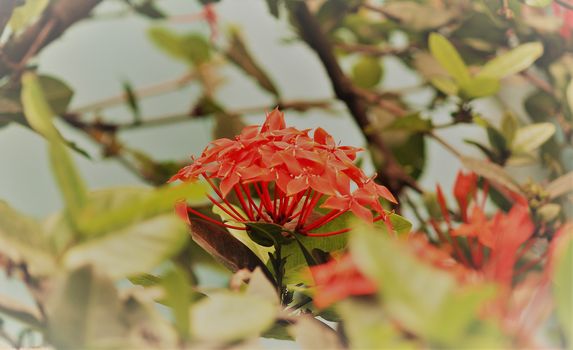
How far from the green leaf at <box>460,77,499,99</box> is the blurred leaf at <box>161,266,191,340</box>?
13.6 inches

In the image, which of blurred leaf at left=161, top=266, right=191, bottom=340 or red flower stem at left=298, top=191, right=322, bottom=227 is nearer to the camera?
blurred leaf at left=161, top=266, right=191, bottom=340

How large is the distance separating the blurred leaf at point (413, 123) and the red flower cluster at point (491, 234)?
0.08 meters

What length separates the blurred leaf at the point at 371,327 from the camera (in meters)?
0.13

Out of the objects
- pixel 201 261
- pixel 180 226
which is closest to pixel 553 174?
pixel 201 261

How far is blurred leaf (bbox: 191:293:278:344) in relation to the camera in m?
0.14

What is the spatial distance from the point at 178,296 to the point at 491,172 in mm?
292

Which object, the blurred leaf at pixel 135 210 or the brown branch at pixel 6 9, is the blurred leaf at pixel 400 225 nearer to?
the blurred leaf at pixel 135 210

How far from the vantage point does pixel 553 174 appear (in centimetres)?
51

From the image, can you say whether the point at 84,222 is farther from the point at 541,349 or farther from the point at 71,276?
the point at 541,349

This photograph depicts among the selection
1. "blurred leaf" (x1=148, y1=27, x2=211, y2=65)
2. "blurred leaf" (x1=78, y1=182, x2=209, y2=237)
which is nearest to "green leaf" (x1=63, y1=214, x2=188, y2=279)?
"blurred leaf" (x1=78, y1=182, x2=209, y2=237)

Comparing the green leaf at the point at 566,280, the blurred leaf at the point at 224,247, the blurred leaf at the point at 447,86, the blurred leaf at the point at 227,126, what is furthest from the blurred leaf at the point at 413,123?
the green leaf at the point at 566,280

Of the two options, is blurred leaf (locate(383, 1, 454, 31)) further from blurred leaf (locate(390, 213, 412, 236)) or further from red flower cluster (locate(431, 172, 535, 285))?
blurred leaf (locate(390, 213, 412, 236))

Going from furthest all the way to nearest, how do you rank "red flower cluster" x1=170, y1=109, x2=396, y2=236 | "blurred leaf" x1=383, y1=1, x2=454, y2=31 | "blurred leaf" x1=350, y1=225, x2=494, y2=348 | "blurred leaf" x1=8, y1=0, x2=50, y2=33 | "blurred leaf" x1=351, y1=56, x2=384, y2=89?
1. "blurred leaf" x1=351, y1=56, x2=384, y2=89
2. "blurred leaf" x1=383, y1=1, x2=454, y2=31
3. "blurred leaf" x1=8, y1=0, x2=50, y2=33
4. "red flower cluster" x1=170, y1=109, x2=396, y2=236
5. "blurred leaf" x1=350, y1=225, x2=494, y2=348

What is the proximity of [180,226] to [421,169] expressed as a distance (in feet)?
1.68
